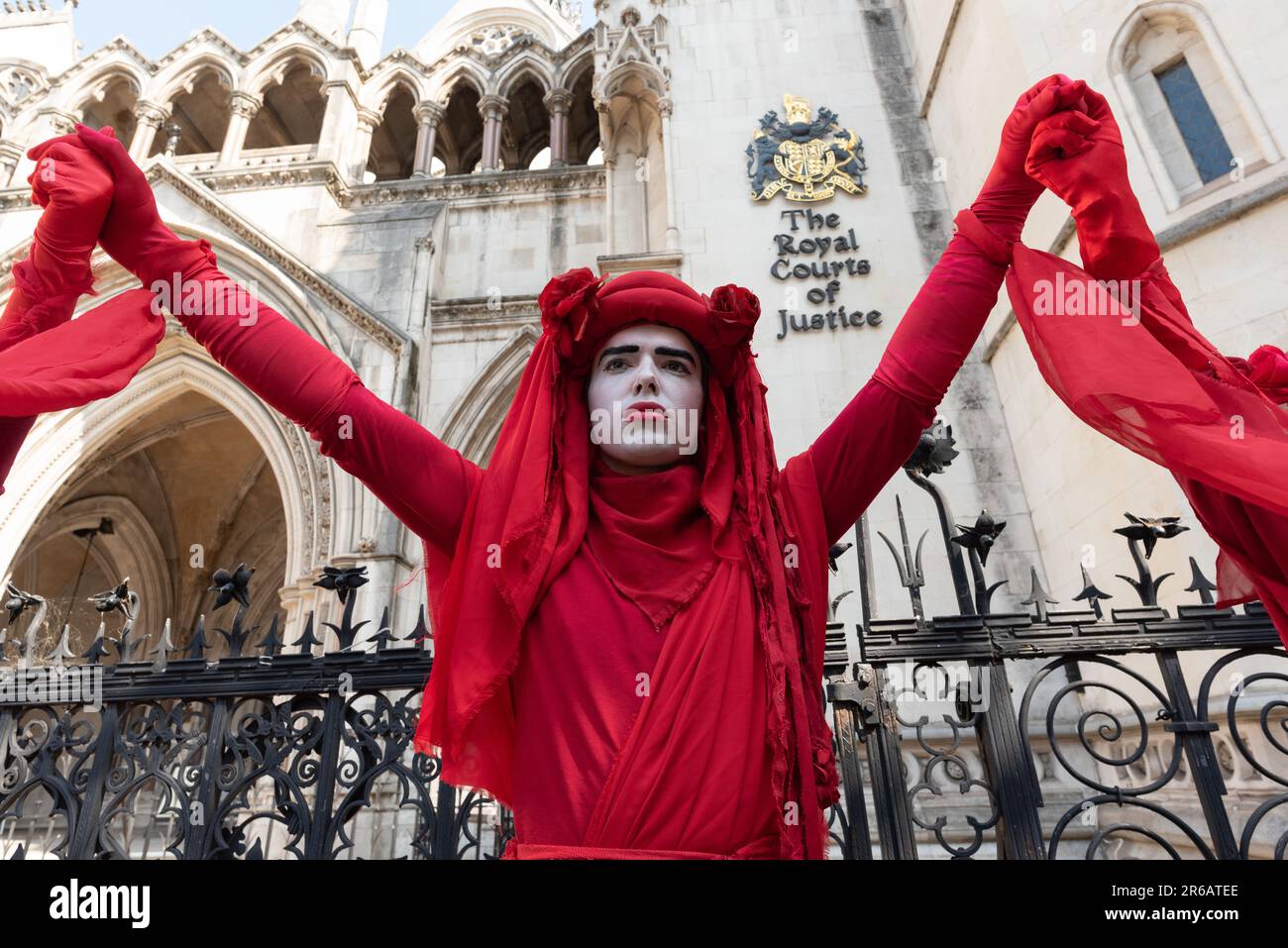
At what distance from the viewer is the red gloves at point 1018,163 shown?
151 cm

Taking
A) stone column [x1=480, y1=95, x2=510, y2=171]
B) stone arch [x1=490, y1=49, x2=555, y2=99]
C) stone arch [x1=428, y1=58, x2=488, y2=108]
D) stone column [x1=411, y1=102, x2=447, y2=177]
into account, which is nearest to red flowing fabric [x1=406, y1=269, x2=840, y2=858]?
stone column [x1=480, y1=95, x2=510, y2=171]

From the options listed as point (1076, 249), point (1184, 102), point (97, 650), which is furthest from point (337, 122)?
point (1184, 102)

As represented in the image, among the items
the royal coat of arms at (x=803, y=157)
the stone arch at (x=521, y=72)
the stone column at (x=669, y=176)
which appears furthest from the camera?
the stone arch at (x=521, y=72)

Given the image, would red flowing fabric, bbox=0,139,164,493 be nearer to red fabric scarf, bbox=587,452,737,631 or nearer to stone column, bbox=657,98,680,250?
red fabric scarf, bbox=587,452,737,631

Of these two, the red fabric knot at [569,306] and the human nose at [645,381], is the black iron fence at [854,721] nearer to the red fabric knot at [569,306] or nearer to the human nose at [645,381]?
the human nose at [645,381]

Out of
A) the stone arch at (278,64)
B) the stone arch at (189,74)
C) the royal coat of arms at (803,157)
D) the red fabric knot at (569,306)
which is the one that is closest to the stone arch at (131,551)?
the stone arch at (189,74)

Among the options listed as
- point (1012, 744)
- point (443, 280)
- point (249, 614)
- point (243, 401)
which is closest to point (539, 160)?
point (443, 280)

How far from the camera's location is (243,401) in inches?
369

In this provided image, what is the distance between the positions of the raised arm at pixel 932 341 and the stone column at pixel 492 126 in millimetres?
11126

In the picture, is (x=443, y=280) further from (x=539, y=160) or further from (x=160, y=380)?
(x=539, y=160)

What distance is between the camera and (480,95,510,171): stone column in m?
11.5

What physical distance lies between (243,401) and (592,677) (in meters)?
9.75

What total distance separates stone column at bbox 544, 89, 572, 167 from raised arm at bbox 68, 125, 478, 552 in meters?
10.2

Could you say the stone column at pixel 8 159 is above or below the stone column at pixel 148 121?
below
